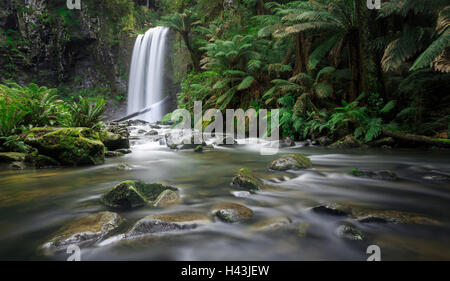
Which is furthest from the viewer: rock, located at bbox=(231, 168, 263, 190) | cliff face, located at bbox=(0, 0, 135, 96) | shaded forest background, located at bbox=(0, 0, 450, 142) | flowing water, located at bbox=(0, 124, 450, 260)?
cliff face, located at bbox=(0, 0, 135, 96)

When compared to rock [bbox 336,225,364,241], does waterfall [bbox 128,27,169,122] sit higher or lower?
higher

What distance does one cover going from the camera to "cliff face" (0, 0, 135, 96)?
1538 centimetres

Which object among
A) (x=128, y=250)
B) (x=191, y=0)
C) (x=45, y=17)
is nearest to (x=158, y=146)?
(x=128, y=250)

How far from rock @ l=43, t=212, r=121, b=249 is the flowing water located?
0.24ft

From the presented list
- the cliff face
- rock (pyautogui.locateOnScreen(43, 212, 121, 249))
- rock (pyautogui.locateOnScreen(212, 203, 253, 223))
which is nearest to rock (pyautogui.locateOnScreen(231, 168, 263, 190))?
rock (pyautogui.locateOnScreen(212, 203, 253, 223))

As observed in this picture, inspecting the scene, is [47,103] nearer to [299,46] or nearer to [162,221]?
[162,221]

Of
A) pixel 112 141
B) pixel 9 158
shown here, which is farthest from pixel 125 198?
pixel 112 141

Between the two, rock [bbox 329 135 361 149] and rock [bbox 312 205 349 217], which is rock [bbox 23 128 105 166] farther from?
rock [bbox 329 135 361 149]

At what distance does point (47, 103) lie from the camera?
5.27 metres

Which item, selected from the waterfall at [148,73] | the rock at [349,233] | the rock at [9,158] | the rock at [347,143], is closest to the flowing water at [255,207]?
the rock at [349,233]

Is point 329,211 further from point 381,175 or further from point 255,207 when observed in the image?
point 381,175

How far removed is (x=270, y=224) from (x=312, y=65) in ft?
18.3

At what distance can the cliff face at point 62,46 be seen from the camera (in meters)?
15.4

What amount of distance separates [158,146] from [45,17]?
17.5 m
